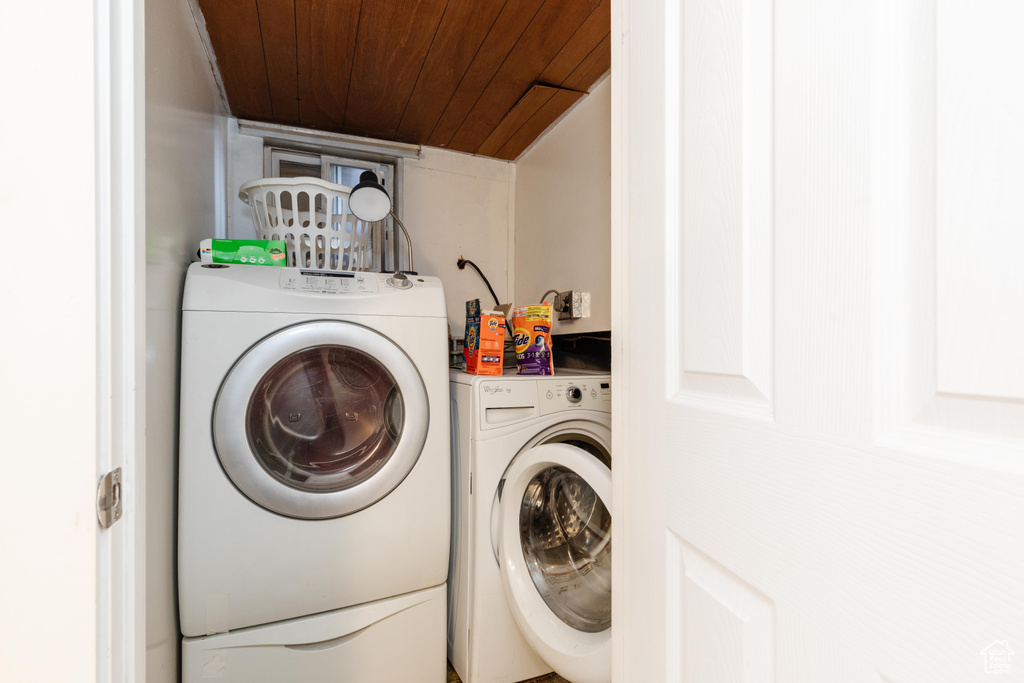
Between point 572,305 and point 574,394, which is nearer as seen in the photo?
point 574,394

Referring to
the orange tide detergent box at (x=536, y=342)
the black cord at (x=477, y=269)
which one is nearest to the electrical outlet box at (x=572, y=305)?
the orange tide detergent box at (x=536, y=342)

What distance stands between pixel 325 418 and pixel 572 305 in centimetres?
96

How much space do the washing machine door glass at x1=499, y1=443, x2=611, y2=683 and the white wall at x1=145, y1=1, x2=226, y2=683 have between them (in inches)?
31.4

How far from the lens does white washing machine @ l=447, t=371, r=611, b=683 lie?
128 cm

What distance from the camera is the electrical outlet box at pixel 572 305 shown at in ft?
5.67

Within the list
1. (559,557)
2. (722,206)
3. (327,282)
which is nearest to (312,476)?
(327,282)

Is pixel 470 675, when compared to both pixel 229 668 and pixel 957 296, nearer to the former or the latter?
pixel 229 668

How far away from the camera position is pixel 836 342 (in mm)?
377

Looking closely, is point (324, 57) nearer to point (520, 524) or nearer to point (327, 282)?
point (327, 282)

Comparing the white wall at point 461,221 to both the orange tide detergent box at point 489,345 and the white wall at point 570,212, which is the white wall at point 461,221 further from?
the orange tide detergent box at point 489,345

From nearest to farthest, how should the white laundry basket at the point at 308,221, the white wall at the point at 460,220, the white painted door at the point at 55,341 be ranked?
the white painted door at the point at 55,341, the white laundry basket at the point at 308,221, the white wall at the point at 460,220

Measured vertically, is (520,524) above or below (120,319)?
below

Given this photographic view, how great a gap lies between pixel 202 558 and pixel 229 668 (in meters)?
0.30

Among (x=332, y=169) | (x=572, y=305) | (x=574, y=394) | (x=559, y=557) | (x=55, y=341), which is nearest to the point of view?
(x=55, y=341)
